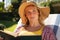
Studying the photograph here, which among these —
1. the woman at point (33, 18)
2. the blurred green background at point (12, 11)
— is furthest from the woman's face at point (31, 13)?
the blurred green background at point (12, 11)

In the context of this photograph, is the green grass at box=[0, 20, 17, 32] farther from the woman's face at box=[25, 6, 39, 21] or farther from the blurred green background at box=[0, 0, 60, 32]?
the woman's face at box=[25, 6, 39, 21]

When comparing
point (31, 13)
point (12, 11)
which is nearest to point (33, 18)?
point (31, 13)

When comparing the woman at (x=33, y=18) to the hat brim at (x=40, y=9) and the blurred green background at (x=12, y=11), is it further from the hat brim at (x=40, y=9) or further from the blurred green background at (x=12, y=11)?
the blurred green background at (x=12, y=11)

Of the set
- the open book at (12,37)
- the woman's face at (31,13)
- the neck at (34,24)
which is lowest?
the open book at (12,37)

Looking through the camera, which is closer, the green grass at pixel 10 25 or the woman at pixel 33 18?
the woman at pixel 33 18

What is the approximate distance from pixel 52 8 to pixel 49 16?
0.18 meters

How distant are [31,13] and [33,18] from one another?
63mm

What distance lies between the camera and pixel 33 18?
1.95 metres

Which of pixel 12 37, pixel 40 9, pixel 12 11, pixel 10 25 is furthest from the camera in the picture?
pixel 12 11

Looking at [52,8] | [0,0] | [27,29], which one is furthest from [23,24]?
[0,0]

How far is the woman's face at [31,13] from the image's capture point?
6.33ft

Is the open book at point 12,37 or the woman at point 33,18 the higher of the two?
the woman at point 33,18

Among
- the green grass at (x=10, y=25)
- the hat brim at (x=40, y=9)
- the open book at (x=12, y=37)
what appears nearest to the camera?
the open book at (x=12, y=37)

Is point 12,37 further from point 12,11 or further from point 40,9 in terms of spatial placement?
point 12,11
